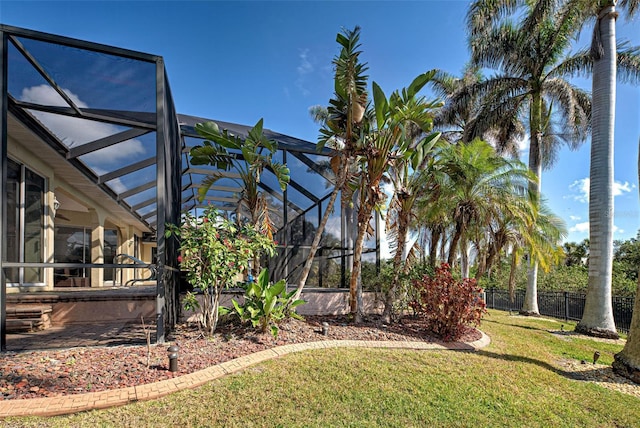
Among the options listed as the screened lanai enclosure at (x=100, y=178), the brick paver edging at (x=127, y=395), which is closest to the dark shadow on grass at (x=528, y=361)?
the brick paver edging at (x=127, y=395)

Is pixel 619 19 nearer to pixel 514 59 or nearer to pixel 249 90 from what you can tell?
pixel 514 59

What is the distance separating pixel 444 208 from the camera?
9.55 m

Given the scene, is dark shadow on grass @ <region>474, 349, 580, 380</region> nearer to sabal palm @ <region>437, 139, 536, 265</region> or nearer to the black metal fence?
sabal palm @ <region>437, 139, 536, 265</region>

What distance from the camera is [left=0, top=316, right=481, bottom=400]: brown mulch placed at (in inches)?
150

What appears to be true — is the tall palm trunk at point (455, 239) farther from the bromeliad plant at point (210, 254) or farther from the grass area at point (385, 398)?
the bromeliad plant at point (210, 254)

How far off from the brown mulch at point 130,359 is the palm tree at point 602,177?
562 centimetres

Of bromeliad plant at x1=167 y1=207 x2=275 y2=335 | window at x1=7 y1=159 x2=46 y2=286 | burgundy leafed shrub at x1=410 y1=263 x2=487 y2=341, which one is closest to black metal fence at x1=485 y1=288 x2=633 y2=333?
burgundy leafed shrub at x1=410 y1=263 x2=487 y2=341

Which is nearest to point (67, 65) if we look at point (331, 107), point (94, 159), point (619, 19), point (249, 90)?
point (94, 159)

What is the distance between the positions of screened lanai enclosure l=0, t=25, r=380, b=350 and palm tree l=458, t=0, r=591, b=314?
855 centimetres

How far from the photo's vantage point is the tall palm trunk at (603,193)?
9.41m

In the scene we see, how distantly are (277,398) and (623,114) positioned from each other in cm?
1325

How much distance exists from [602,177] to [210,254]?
35.2 ft

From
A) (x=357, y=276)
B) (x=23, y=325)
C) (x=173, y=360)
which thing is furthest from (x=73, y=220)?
(x=357, y=276)

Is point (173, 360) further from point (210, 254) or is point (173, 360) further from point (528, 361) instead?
point (528, 361)
